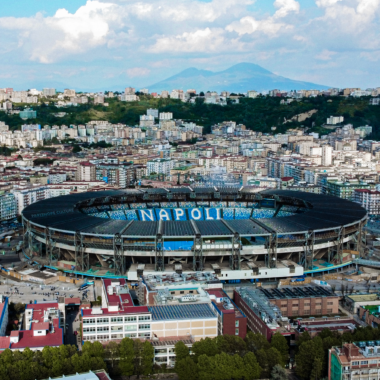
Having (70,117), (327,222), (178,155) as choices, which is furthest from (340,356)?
(70,117)

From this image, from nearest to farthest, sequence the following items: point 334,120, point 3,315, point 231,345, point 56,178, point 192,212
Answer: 1. point 231,345
2. point 3,315
3. point 192,212
4. point 56,178
5. point 334,120

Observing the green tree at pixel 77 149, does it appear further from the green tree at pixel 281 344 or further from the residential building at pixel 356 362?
the residential building at pixel 356 362

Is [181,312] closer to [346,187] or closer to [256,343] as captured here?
[256,343]

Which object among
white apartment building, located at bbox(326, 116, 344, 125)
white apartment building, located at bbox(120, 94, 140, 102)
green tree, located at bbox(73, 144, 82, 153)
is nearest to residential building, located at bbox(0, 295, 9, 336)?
green tree, located at bbox(73, 144, 82, 153)

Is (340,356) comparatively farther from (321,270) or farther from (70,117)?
(70,117)

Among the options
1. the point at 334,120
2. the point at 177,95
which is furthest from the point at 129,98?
the point at 334,120

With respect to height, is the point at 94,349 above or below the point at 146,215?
above
